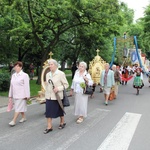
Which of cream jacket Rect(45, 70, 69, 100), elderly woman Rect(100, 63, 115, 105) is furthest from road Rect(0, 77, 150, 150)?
elderly woman Rect(100, 63, 115, 105)

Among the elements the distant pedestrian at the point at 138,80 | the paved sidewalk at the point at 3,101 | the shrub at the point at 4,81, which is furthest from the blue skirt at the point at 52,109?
the distant pedestrian at the point at 138,80

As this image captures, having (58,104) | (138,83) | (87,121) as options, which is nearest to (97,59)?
(138,83)

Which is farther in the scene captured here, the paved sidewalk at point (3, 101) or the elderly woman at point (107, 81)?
the elderly woman at point (107, 81)

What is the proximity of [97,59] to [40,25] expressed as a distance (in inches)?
199

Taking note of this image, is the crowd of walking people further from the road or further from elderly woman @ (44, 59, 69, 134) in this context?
the road

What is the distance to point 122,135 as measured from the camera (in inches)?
232

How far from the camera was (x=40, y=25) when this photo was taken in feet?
58.3

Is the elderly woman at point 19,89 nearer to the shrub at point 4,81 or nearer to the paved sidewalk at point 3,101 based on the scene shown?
the paved sidewalk at point 3,101

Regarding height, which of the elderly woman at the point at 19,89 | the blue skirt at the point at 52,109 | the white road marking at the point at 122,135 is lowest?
the white road marking at the point at 122,135

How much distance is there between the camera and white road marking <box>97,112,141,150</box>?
5.13m

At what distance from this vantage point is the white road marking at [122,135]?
202 inches

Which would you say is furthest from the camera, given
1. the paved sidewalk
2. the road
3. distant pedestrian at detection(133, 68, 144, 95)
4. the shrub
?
distant pedestrian at detection(133, 68, 144, 95)

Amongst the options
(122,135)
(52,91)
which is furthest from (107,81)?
(52,91)

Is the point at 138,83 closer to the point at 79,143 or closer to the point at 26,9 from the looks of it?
the point at 26,9
